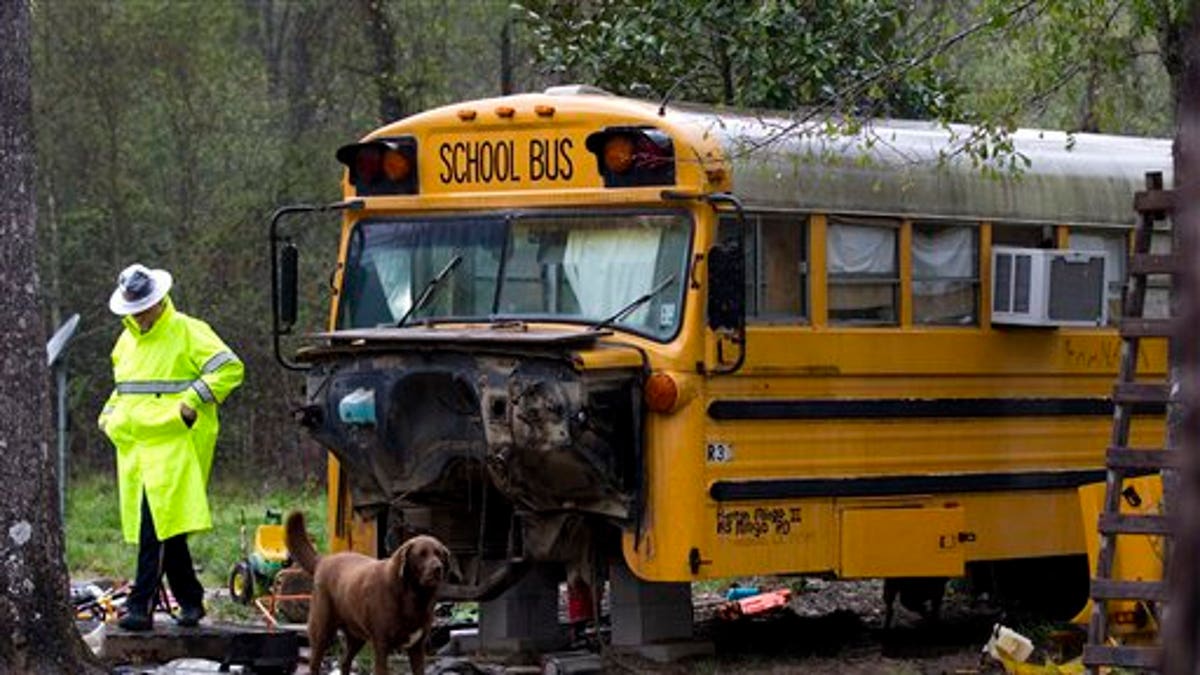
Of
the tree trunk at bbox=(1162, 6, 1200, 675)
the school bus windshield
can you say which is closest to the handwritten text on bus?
the school bus windshield

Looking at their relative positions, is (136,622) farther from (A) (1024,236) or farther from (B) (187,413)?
(A) (1024,236)

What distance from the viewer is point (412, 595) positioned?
9195 millimetres

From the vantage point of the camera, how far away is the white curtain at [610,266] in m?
9.89

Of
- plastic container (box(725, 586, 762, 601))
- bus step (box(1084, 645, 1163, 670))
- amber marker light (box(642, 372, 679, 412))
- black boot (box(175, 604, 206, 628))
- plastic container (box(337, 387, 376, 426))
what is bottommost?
plastic container (box(725, 586, 762, 601))

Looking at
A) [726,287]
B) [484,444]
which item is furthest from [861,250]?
[484,444]

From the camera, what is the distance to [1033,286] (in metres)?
11.0

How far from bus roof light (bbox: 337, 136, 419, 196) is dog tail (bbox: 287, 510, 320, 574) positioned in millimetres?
1660

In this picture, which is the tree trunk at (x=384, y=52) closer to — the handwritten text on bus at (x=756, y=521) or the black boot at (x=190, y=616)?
the black boot at (x=190, y=616)

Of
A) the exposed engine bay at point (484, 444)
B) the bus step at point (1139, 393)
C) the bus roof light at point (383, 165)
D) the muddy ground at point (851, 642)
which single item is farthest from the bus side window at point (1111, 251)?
the bus roof light at point (383, 165)

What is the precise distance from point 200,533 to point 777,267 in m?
6.15

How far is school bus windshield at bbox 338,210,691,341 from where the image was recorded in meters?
9.83

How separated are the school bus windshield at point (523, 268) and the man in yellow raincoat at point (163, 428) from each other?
2.38 feet

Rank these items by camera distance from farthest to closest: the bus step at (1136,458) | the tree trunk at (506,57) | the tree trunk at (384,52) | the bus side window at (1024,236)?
1. the tree trunk at (384,52)
2. the tree trunk at (506,57)
3. the bus side window at (1024,236)
4. the bus step at (1136,458)

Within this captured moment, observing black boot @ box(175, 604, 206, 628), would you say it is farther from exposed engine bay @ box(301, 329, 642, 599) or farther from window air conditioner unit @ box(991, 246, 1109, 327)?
window air conditioner unit @ box(991, 246, 1109, 327)
